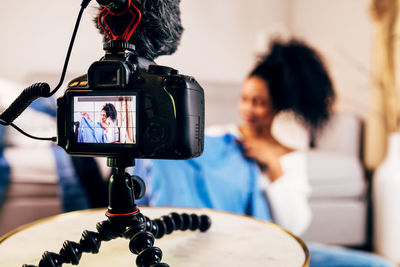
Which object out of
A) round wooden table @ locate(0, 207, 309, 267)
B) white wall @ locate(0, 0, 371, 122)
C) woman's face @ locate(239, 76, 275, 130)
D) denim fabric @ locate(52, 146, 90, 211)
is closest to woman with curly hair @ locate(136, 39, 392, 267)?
woman's face @ locate(239, 76, 275, 130)

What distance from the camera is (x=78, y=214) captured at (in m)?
0.62

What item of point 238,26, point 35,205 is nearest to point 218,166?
point 35,205

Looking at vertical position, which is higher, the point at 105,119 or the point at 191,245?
the point at 105,119

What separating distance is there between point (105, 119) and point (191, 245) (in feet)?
0.76

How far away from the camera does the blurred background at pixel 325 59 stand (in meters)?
1.43

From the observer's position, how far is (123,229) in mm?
441

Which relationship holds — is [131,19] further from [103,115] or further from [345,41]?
[345,41]

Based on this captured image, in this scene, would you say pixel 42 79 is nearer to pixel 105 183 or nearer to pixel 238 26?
pixel 105 183

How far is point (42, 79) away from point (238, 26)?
1.27m

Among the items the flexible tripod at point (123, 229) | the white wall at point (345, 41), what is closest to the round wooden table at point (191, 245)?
the flexible tripod at point (123, 229)

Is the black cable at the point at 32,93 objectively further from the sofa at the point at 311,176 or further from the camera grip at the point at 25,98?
the sofa at the point at 311,176

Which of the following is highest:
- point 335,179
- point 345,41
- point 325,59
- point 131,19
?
point 345,41

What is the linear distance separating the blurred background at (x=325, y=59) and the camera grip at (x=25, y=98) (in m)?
0.58

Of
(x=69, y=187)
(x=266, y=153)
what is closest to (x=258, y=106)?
(x=266, y=153)
